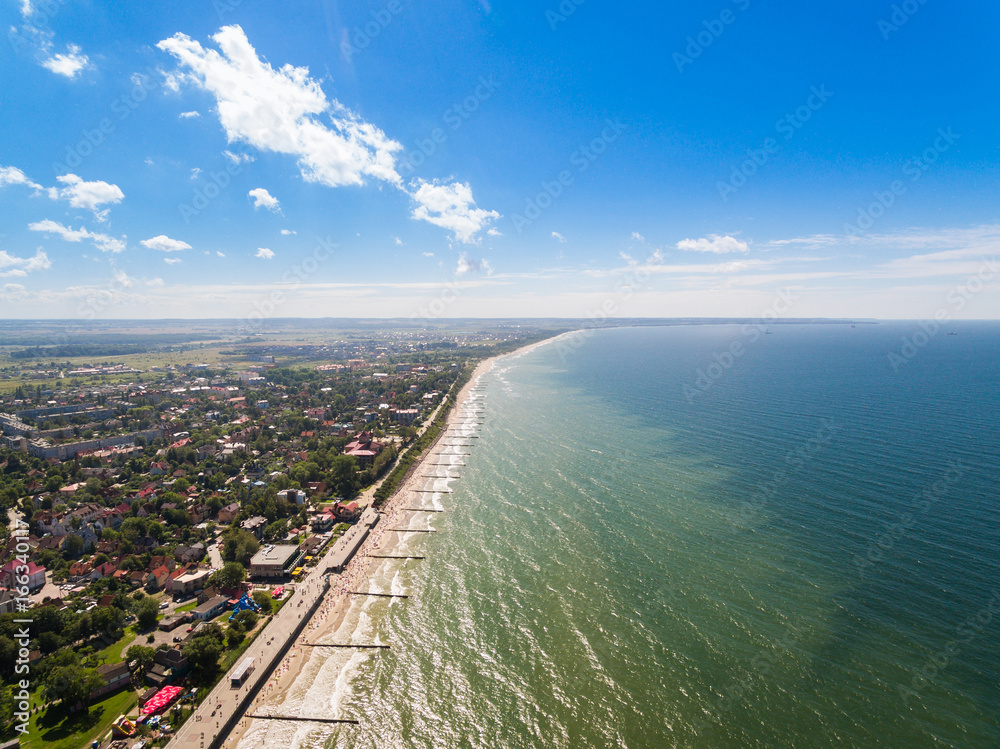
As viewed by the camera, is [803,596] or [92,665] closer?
[92,665]

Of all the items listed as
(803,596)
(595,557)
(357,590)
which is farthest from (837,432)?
(357,590)

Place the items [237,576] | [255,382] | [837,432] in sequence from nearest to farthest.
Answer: [237,576] → [837,432] → [255,382]

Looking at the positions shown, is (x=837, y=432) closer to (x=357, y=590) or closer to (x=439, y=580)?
(x=439, y=580)

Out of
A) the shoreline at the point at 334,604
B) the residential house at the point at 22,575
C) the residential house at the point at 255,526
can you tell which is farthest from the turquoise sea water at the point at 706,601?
the residential house at the point at 22,575

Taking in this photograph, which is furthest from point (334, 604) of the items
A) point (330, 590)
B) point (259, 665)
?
point (259, 665)

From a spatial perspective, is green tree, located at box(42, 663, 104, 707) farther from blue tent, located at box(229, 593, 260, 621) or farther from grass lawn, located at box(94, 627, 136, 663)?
blue tent, located at box(229, 593, 260, 621)

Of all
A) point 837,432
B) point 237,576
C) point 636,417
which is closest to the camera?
point 237,576

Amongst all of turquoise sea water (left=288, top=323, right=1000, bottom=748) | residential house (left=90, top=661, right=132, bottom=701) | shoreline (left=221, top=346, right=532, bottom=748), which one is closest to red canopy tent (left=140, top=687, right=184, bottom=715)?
residential house (left=90, top=661, right=132, bottom=701)

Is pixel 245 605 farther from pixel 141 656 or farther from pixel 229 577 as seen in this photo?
pixel 141 656
